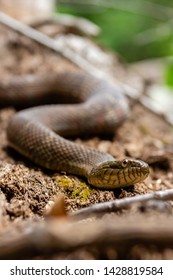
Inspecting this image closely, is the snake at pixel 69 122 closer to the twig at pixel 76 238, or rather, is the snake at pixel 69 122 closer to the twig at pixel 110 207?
the twig at pixel 110 207

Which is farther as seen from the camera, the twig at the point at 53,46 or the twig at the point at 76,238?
the twig at the point at 53,46

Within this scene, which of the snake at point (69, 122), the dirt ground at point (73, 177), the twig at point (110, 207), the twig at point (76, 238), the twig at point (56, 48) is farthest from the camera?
the twig at point (56, 48)

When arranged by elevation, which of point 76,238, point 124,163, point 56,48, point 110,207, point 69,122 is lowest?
point 69,122

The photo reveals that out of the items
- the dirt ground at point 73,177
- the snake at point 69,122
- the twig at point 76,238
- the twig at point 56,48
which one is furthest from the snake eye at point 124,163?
the twig at point 56,48

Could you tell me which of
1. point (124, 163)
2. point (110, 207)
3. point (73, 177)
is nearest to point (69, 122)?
point (73, 177)

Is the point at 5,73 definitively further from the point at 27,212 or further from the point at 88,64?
the point at 27,212

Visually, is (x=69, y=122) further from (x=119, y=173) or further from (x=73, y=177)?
(x=119, y=173)

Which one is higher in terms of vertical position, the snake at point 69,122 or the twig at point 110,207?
the twig at point 110,207

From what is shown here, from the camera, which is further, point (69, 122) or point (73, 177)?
point (69, 122)
